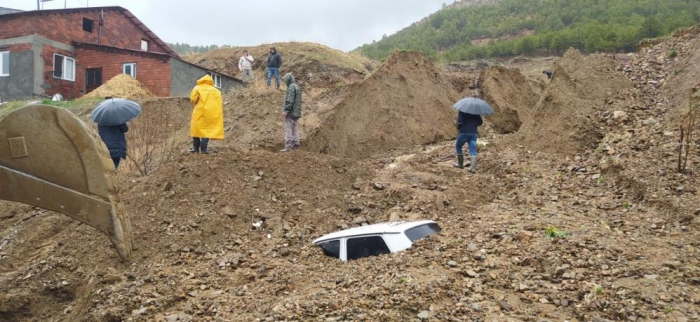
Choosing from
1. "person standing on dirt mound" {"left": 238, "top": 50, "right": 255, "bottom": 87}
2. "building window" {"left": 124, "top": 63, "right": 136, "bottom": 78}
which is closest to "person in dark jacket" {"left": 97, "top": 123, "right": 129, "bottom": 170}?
"person standing on dirt mound" {"left": 238, "top": 50, "right": 255, "bottom": 87}

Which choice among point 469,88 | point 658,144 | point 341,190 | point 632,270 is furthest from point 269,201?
point 469,88

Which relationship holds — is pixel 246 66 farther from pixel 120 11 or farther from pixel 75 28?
pixel 120 11

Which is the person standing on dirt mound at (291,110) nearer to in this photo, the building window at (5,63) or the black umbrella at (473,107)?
the black umbrella at (473,107)

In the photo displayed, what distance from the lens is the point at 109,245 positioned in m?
7.75

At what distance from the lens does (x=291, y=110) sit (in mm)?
11367

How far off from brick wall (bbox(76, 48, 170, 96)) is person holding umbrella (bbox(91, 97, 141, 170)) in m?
15.2

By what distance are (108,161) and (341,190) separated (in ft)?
14.5

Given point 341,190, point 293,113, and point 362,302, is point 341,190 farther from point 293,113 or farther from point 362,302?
point 362,302

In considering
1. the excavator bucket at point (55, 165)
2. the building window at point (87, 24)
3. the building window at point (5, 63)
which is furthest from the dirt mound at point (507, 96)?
the building window at point (5, 63)

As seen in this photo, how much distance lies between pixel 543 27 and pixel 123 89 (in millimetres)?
36635

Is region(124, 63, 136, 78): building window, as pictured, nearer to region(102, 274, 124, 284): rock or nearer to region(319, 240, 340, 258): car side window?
region(102, 274, 124, 284): rock

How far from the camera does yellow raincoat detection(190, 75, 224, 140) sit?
10367mm

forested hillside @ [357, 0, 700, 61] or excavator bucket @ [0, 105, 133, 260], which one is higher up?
forested hillside @ [357, 0, 700, 61]

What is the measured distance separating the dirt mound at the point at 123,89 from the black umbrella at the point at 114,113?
1323cm
